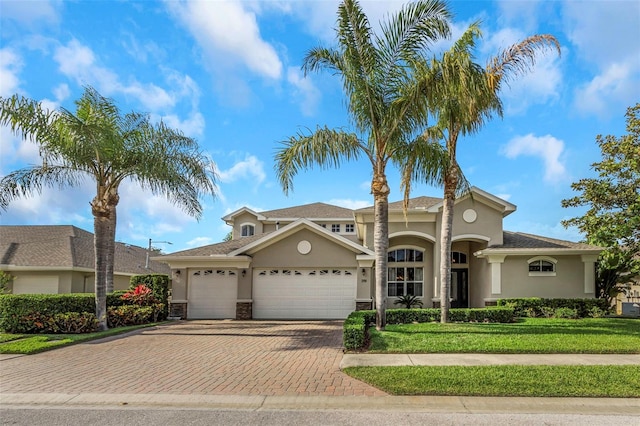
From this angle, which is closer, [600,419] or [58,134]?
[600,419]

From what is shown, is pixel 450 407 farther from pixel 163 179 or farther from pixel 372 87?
pixel 163 179

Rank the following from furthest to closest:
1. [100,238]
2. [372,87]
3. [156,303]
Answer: [156,303] → [100,238] → [372,87]

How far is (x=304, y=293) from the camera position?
19.1 metres

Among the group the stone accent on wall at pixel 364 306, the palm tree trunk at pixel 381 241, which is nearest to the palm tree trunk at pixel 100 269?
the palm tree trunk at pixel 381 241

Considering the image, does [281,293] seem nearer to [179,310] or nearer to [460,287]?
[179,310]

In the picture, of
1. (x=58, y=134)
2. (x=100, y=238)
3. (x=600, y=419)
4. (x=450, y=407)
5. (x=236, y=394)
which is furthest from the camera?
(x=100, y=238)

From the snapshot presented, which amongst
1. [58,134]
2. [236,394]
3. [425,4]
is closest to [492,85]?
[425,4]

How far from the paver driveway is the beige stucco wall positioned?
32.5 feet

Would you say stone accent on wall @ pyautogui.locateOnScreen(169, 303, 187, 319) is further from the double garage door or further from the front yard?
the front yard

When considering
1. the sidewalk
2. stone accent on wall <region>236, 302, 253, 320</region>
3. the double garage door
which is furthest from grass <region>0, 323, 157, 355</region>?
the sidewalk

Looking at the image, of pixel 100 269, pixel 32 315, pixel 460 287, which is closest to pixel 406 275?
pixel 460 287

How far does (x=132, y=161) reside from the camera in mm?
15750

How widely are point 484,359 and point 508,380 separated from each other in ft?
6.29

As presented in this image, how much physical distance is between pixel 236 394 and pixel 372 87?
8955mm
